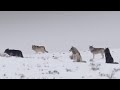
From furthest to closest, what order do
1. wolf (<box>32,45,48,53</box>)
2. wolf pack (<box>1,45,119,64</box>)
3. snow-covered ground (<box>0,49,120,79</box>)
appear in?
wolf (<box>32,45,48,53</box>)
wolf pack (<box>1,45,119,64</box>)
snow-covered ground (<box>0,49,120,79</box>)

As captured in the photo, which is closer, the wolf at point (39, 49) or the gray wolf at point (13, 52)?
the gray wolf at point (13, 52)

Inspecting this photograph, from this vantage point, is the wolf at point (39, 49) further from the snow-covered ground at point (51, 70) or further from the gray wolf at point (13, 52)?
the snow-covered ground at point (51, 70)

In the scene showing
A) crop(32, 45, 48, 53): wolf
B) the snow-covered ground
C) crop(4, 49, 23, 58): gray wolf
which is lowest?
the snow-covered ground

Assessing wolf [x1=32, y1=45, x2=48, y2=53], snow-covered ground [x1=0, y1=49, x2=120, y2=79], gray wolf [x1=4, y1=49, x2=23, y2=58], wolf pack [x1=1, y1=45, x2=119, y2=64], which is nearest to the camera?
snow-covered ground [x1=0, y1=49, x2=120, y2=79]

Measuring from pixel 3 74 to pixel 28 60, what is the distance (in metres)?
4.57

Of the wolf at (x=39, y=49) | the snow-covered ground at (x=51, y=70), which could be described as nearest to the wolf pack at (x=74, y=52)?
the wolf at (x=39, y=49)

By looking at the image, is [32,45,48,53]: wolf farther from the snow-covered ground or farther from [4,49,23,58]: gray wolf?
the snow-covered ground

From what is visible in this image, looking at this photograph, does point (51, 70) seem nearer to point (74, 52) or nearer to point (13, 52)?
point (74, 52)

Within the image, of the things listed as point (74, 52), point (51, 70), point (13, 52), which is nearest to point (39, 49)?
point (13, 52)

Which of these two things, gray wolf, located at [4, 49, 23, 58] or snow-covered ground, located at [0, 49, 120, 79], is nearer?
snow-covered ground, located at [0, 49, 120, 79]

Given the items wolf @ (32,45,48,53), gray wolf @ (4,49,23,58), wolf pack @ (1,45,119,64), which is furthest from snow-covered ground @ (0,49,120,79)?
wolf @ (32,45,48,53)

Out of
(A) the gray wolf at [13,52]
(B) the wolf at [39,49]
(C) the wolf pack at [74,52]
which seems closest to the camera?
(C) the wolf pack at [74,52]
